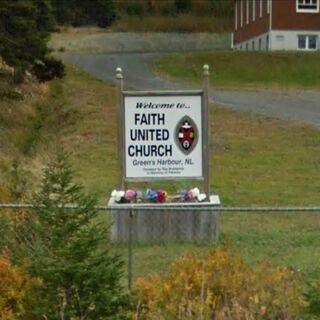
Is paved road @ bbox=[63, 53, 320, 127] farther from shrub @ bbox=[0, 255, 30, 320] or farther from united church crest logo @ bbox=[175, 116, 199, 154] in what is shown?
shrub @ bbox=[0, 255, 30, 320]

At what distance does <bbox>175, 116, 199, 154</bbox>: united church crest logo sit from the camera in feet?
39.0

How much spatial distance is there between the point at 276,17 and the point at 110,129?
31.4 m

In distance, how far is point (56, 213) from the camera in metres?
6.84

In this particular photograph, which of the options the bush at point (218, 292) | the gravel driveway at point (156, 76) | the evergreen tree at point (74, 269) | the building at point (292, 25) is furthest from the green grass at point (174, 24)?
the bush at point (218, 292)

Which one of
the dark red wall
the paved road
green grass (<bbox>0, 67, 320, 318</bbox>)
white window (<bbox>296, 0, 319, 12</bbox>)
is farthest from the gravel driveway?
white window (<bbox>296, 0, 319, 12</bbox>)

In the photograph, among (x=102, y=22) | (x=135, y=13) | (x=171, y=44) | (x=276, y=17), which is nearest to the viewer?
(x=276, y=17)

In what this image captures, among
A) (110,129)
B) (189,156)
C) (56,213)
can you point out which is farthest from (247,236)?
(110,129)

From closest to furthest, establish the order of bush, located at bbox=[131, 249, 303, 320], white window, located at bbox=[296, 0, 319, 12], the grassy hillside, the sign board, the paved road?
bush, located at bbox=[131, 249, 303, 320], the sign board, the grassy hillside, the paved road, white window, located at bbox=[296, 0, 319, 12]

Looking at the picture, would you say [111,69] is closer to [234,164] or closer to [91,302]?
[234,164]

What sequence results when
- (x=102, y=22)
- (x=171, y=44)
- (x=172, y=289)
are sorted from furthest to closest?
(x=102, y=22)
(x=171, y=44)
(x=172, y=289)

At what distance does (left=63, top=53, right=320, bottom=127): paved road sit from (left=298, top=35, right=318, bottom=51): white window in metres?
11.0

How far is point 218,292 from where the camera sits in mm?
6598

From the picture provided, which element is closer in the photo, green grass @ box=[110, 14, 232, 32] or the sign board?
the sign board

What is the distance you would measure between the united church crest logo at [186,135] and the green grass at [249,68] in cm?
2684
